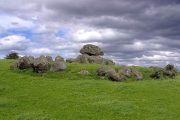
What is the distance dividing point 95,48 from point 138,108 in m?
52.0

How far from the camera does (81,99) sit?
1734 inches

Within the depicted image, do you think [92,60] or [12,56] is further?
[12,56]

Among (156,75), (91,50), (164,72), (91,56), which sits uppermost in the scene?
(91,50)

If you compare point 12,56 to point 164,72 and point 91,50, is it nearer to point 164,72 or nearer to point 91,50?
point 91,50

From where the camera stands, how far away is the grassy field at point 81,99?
36125mm

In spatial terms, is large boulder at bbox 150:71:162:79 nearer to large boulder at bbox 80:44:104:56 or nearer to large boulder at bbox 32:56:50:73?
large boulder at bbox 32:56:50:73

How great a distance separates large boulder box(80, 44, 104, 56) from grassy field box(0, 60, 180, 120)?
26421 millimetres

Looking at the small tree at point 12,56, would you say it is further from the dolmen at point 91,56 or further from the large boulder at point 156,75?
the large boulder at point 156,75

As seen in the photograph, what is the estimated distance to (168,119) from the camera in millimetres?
34469

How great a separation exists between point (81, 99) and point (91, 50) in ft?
152

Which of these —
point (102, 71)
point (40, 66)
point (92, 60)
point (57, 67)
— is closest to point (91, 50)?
point (92, 60)

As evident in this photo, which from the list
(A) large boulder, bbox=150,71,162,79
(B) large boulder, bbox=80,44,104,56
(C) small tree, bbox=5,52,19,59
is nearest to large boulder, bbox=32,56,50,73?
(A) large boulder, bbox=150,71,162,79

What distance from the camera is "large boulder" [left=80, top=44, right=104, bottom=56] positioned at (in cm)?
8975

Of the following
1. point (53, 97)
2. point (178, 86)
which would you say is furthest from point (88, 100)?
point (178, 86)
